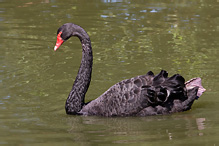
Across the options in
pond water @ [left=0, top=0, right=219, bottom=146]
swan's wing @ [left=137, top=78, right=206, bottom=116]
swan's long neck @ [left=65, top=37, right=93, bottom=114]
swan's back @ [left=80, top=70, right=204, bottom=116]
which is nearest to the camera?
pond water @ [left=0, top=0, right=219, bottom=146]

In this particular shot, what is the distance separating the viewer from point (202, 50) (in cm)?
1032

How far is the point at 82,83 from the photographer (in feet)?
24.5

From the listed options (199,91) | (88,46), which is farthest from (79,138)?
(199,91)

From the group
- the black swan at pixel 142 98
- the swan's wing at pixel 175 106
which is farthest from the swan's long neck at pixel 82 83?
the swan's wing at pixel 175 106

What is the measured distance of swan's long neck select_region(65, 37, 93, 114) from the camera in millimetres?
7363

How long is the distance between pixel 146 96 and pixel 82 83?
975mm

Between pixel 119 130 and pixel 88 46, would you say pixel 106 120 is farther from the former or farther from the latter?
pixel 88 46

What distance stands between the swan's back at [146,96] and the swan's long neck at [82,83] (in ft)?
1.11

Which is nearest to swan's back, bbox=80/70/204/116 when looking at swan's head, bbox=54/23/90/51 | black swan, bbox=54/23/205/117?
black swan, bbox=54/23/205/117

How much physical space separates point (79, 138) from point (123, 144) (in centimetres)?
64

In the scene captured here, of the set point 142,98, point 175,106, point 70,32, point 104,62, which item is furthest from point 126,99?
point 104,62

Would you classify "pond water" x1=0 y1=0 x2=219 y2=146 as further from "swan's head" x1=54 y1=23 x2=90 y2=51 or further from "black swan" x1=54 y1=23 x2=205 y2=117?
"swan's head" x1=54 y1=23 x2=90 y2=51

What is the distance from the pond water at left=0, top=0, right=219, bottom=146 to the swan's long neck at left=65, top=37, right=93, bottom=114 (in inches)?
6.5

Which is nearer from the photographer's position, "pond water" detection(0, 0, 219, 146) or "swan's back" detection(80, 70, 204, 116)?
"pond water" detection(0, 0, 219, 146)
